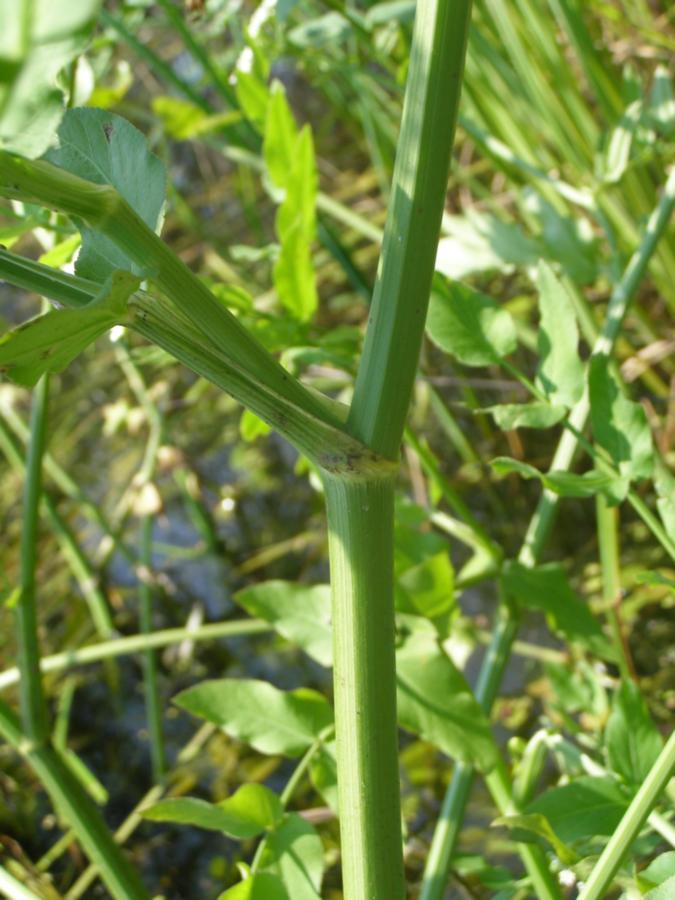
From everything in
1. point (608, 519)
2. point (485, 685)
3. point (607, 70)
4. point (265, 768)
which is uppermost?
point (607, 70)

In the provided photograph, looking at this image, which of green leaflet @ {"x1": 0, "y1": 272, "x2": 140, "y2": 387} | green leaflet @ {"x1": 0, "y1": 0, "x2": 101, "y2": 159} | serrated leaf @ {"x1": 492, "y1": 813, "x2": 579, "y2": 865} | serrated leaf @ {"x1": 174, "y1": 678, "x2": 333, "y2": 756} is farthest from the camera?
serrated leaf @ {"x1": 174, "y1": 678, "x2": 333, "y2": 756}

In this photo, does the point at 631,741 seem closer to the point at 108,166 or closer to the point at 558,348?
the point at 558,348

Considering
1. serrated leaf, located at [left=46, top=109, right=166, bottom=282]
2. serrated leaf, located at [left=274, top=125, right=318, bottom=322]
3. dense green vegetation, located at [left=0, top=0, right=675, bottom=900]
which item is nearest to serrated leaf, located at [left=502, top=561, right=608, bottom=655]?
dense green vegetation, located at [left=0, top=0, right=675, bottom=900]

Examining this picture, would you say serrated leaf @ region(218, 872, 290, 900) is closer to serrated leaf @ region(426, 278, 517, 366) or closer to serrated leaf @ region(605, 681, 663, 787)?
serrated leaf @ region(605, 681, 663, 787)

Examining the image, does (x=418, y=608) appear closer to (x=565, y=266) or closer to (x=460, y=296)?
(x=460, y=296)

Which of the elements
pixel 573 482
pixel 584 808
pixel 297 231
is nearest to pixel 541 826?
pixel 584 808

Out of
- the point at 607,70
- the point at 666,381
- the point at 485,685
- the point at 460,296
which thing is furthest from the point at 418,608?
the point at 607,70

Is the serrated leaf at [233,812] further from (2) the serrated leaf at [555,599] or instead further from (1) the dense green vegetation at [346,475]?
(2) the serrated leaf at [555,599]
